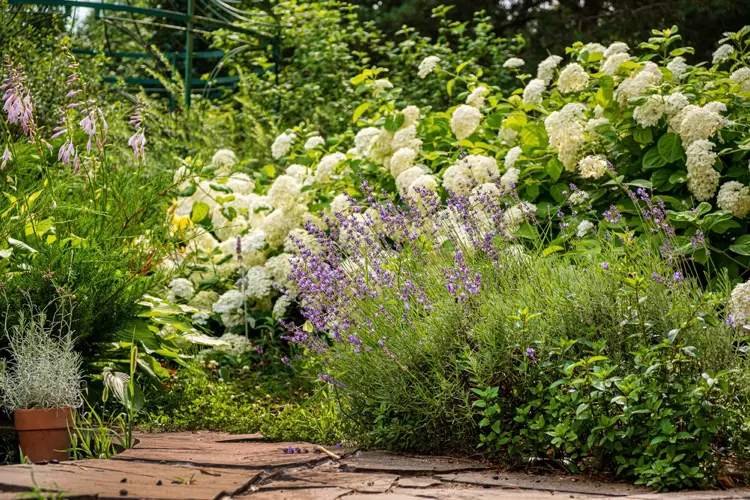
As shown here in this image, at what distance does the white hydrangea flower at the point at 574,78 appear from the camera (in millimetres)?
4898

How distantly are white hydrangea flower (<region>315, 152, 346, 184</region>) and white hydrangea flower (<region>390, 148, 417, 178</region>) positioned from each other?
0.56 meters

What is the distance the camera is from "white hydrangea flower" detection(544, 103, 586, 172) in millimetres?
4566

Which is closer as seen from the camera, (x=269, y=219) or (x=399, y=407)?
(x=399, y=407)

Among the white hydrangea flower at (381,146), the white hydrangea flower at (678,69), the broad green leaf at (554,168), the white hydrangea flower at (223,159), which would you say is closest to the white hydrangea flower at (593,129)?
the broad green leaf at (554,168)

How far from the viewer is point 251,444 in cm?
357

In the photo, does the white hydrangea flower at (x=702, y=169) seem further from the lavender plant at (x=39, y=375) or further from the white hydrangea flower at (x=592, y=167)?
the lavender plant at (x=39, y=375)

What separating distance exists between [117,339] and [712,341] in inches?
108

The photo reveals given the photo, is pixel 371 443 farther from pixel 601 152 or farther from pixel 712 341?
pixel 601 152

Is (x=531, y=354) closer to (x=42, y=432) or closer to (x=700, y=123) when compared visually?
(x=42, y=432)

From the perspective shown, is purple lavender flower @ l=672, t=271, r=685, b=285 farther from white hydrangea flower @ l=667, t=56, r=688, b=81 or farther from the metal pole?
the metal pole

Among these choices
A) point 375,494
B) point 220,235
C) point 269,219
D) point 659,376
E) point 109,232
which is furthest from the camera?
point 220,235

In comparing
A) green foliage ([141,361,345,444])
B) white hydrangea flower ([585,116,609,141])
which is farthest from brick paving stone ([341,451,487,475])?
white hydrangea flower ([585,116,609,141])

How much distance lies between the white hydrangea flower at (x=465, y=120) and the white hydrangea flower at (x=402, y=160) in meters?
0.33

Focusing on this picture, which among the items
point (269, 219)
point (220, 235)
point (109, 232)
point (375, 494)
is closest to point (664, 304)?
point (375, 494)
